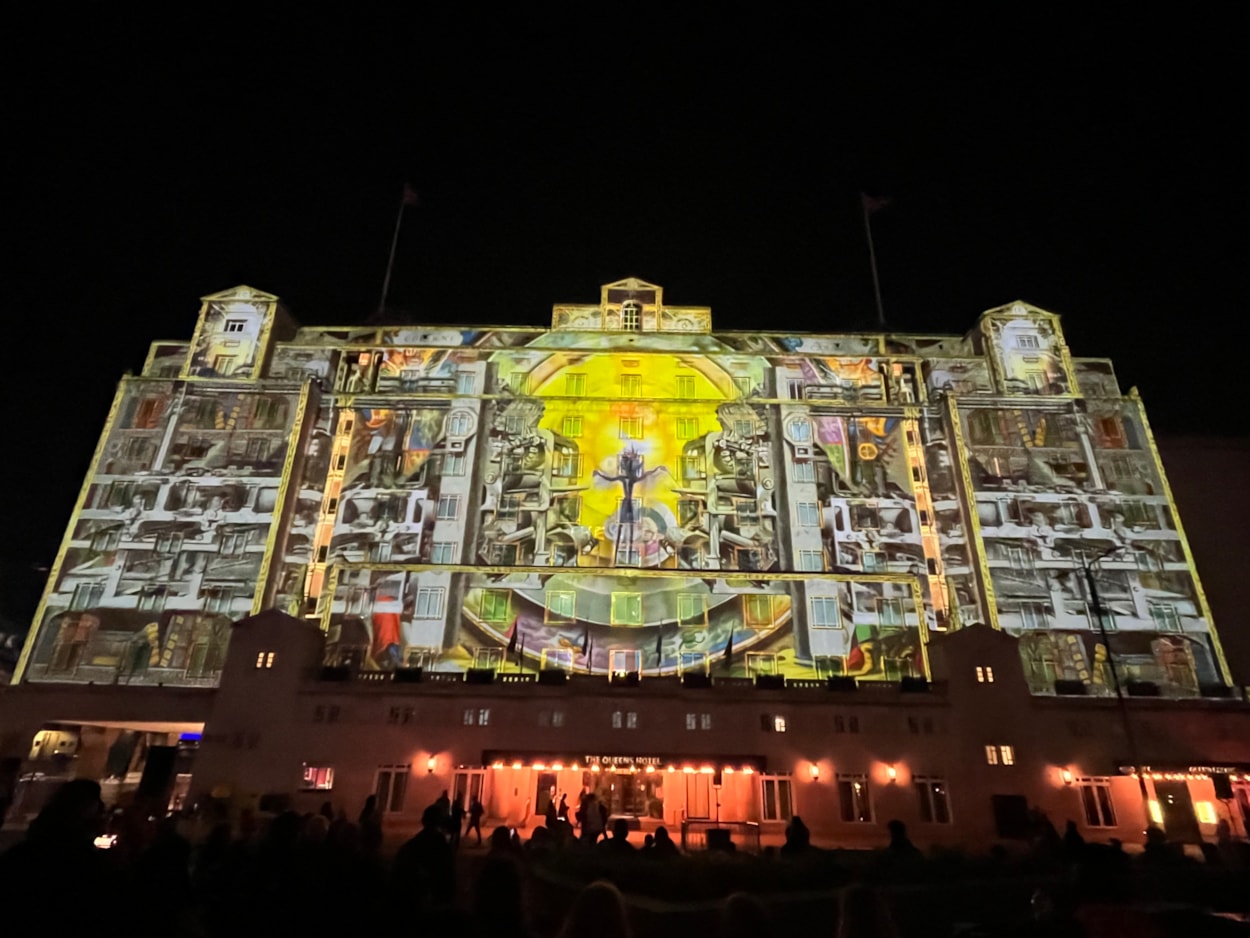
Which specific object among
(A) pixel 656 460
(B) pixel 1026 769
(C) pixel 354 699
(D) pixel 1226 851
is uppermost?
(A) pixel 656 460

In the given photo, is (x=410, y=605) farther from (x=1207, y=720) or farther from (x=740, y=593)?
(x=1207, y=720)

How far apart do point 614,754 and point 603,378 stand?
25.7 m

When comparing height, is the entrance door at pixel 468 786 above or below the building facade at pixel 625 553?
below

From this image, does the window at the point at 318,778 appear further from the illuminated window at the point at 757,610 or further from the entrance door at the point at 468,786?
the illuminated window at the point at 757,610

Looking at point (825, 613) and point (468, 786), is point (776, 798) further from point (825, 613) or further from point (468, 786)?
point (468, 786)

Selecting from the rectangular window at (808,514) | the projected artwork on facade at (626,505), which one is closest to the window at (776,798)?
the projected artwork on facade at (626,505)

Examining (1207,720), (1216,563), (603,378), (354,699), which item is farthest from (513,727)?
(1216,563)

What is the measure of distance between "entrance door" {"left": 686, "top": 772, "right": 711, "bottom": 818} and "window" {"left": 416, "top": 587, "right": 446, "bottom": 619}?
16678 millimetres

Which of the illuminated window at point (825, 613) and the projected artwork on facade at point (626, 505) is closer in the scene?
the projected artwork on facade at point (626, 505)

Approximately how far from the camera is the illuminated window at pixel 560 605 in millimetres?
43406

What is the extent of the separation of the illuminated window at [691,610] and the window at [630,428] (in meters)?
11.2

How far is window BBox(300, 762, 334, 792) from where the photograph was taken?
33656mm

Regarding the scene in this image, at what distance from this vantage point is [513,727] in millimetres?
35562

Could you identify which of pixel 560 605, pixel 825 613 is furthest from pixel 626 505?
pixel 825 613
